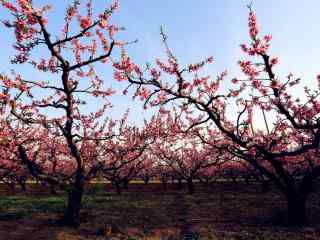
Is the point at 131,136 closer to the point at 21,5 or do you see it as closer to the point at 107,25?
the point at 107,25

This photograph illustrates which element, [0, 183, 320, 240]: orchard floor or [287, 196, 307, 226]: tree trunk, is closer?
[0, 183, 320, 240]: orchard floor

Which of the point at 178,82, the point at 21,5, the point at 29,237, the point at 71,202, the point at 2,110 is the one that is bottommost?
the point at 29,237

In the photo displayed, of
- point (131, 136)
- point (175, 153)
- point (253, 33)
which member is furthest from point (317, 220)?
point (175, 153)

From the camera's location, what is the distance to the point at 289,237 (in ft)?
38.6

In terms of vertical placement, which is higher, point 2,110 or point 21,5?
point 21,5

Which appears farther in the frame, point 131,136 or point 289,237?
point 131,136

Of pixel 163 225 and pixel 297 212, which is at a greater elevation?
pixel 297 212

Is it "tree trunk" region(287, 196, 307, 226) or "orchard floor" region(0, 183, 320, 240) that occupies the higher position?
"tree trunk" region(287, 196, 307, 226)

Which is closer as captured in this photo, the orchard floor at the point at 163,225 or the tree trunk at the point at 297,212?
the orchard floor at the point at 163,225

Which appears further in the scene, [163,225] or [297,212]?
[163,225]

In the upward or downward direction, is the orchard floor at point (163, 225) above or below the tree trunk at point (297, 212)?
below

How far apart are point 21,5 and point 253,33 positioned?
24.7 ft

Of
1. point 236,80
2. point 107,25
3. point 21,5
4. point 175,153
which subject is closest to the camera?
point 21,5

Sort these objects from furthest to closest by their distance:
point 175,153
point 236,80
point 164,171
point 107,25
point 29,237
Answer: point 164,171 → point 175,153 → point 29,237 → point 236,80 → point 107,25
